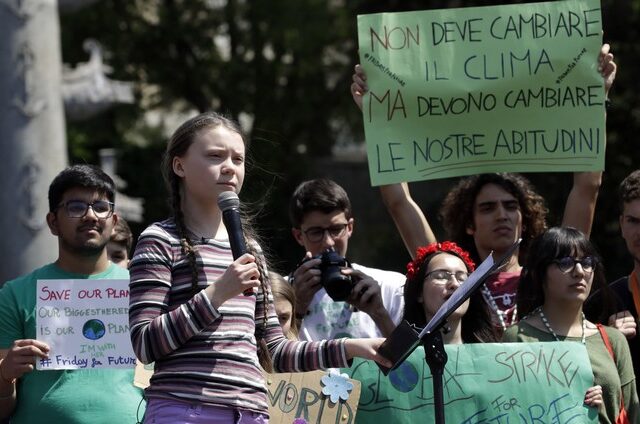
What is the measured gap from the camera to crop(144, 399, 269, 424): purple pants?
12.1 feet

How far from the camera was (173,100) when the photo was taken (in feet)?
73.8

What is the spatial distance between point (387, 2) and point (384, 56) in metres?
10.6

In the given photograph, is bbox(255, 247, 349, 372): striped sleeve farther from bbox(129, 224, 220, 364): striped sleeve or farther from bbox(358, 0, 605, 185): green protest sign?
bbox(358, 0, 605, 185): green protest sign

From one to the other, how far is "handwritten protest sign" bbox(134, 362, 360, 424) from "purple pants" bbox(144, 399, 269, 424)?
1.14 meters

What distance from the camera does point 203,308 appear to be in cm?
359

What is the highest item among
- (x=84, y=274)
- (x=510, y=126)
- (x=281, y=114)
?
(x=281, y=114)

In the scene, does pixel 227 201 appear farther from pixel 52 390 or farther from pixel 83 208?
pixel 52 390

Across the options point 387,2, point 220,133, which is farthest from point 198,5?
point 220,133

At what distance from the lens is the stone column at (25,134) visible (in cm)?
945

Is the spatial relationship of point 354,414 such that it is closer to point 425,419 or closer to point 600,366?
point 425,419

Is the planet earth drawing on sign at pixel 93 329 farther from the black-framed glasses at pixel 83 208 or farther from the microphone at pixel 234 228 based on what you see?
the microphone at pixel 234 228

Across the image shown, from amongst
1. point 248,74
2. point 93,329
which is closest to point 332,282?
point 93,329

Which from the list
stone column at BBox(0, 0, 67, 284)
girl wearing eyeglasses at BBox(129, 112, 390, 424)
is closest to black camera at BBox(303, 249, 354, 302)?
girl wearing eyeglasses at BBox(129, 112, 390, 424)

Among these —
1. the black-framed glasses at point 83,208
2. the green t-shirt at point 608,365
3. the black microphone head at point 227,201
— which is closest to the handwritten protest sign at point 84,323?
the black-framed glasses at point 83,208
